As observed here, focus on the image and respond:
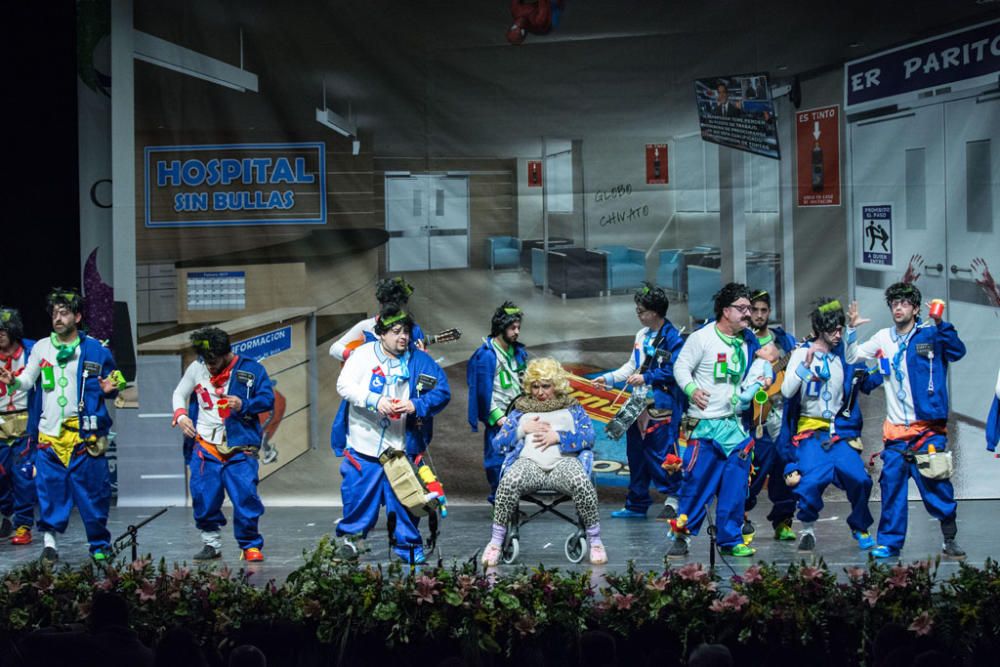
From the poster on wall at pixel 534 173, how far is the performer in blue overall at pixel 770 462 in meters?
1.67

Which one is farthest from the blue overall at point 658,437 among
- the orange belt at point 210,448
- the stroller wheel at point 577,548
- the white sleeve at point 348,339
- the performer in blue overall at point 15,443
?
the performer in blue overall at point 15,443

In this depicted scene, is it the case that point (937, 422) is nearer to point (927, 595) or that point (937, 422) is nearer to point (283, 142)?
point (927, 595)

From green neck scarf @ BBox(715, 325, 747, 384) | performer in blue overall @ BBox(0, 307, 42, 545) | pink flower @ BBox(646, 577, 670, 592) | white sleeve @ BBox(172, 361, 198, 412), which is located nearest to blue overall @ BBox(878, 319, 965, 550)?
green neck scarf @ BBox(715, 325, 747, 384)

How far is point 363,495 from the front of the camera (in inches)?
267

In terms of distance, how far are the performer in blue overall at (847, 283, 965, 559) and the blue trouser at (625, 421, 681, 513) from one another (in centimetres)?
147

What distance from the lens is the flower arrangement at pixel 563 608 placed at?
476cm

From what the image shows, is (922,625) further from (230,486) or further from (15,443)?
(15,443)

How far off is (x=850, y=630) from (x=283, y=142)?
199 inches

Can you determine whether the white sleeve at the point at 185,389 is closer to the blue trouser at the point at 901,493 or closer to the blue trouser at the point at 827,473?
the blue trouser at the point at 827,473

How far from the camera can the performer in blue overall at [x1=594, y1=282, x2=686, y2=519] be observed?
7738 mm

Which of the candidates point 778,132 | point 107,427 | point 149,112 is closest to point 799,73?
point 778,132

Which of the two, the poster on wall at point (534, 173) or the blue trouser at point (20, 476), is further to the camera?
the poster on wall at point (534, 173)

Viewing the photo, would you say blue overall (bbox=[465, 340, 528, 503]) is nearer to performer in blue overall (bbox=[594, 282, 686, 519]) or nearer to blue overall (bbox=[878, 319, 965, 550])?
performer in blue overall (bbox=[594, 282, 686, 519])

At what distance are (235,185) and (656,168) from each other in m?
2.72
